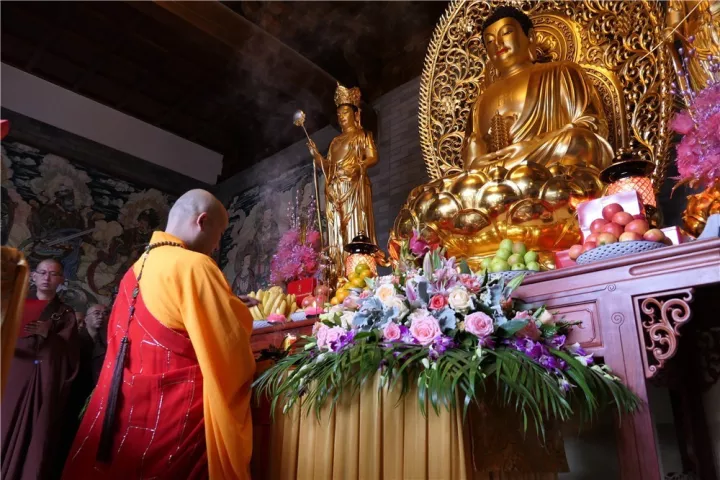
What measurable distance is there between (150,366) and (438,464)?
0.72 m

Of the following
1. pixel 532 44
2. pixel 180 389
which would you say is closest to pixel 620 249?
pixel 180 389

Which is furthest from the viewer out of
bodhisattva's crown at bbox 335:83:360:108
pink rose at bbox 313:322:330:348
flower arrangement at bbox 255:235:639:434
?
bodhisattva's crown at bbox 335:83:360:108

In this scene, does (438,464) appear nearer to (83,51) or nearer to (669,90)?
(669,90)

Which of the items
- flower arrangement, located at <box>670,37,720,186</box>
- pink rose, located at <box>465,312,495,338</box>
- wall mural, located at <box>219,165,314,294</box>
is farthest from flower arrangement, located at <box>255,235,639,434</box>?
wall mural, located at <box>219,165,314,294</box>

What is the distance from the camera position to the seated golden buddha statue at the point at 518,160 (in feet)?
6.84

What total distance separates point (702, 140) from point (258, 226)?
4559 mm

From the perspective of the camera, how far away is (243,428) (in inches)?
52.2

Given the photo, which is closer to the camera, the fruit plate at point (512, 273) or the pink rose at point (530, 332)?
the pink rose at point (530, 332)

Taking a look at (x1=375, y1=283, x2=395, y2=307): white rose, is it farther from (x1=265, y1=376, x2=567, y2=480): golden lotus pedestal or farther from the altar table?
the altar table

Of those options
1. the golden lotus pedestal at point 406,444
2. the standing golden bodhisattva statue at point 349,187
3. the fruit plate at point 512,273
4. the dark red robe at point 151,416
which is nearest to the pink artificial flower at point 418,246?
the fruit plate at point 512,273

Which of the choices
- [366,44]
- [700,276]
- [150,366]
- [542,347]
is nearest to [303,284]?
[150,366]

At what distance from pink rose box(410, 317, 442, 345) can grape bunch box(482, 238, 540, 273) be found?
0.41 m

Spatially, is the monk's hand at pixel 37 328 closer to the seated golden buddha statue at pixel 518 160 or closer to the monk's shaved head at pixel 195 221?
the monk's shaved head at pixel 195 221

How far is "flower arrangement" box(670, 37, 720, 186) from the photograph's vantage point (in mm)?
1464
